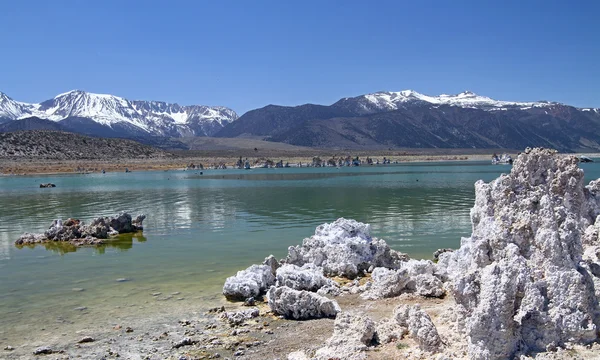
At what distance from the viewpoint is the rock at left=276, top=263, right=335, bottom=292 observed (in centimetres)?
1351

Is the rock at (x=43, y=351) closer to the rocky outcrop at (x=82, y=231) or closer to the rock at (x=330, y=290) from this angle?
the rock at (x=330, y=290)

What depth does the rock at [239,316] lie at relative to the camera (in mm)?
11375

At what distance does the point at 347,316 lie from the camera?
9602 mm

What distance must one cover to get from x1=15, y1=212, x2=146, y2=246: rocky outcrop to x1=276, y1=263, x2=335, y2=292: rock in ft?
44.1

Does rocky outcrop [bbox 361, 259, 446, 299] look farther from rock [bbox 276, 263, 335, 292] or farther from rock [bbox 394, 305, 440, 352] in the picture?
rock [bbox 394, 305, 440, 352]

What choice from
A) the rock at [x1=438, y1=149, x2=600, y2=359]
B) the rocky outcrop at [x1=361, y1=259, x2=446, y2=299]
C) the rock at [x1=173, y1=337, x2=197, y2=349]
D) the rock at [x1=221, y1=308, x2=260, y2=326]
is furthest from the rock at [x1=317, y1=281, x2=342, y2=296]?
the rock at [x1=438, y1=149, x2=600, y2=359]

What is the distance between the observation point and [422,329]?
326 inches

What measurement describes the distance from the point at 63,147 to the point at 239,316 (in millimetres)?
145518

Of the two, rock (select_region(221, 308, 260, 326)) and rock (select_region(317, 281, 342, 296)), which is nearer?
rock (select_region(221, 308, 260, 326))

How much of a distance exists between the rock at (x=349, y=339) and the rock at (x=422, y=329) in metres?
0.69

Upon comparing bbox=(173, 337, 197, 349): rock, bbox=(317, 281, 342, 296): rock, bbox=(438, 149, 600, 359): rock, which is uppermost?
bbox=(438, 149, 600, 359): rock

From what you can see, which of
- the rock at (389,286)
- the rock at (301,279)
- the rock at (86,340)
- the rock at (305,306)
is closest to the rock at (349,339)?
the rock at (305,306)

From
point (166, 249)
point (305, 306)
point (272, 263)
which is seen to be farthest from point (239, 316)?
point (166, 249)

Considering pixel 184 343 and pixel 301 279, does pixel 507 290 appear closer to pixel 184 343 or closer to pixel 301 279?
pixel 184 343
